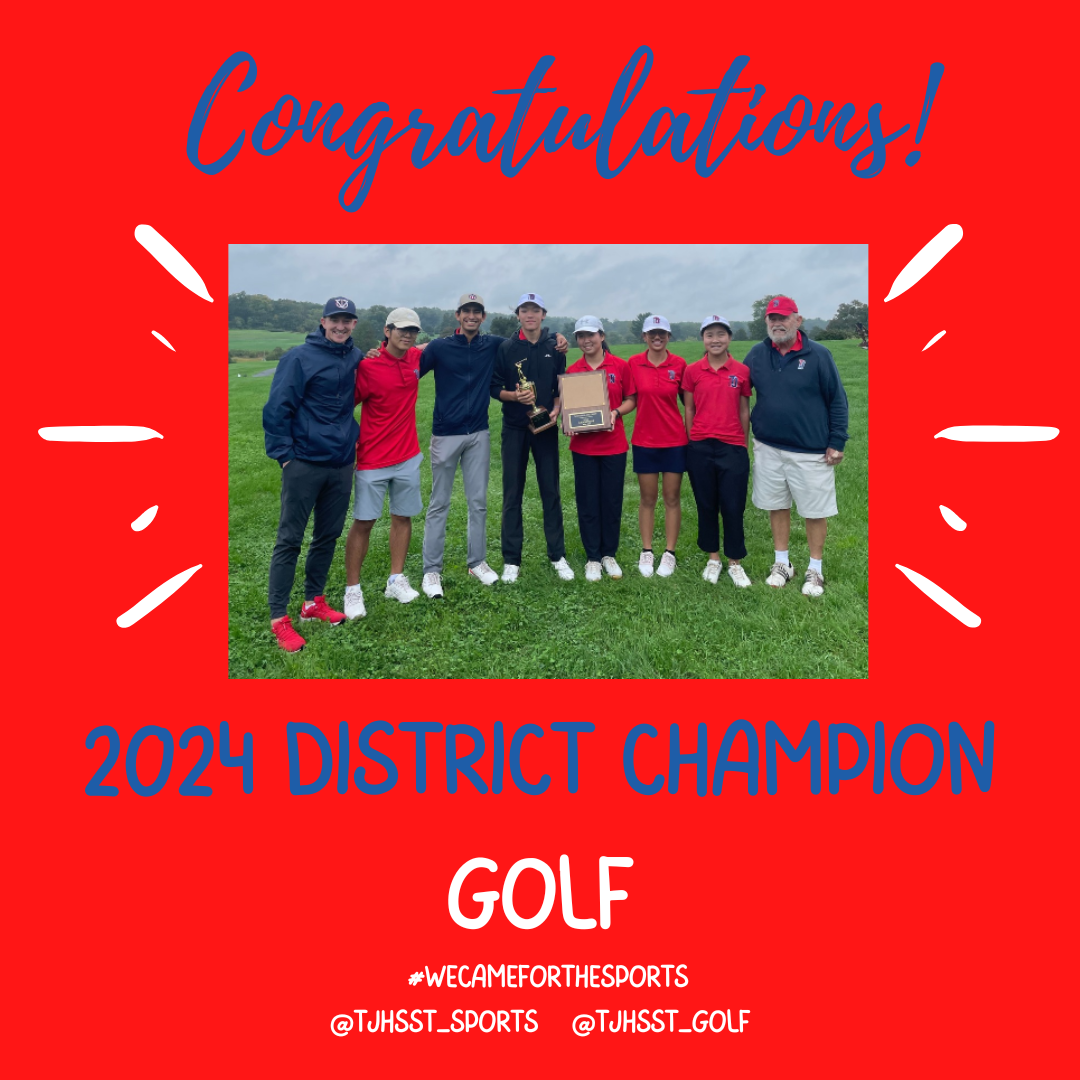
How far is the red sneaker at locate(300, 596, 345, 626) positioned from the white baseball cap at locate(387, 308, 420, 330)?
2814 mm

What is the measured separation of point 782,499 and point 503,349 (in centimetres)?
341

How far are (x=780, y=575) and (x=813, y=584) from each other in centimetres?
36

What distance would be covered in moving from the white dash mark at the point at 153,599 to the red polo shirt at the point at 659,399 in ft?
15.0

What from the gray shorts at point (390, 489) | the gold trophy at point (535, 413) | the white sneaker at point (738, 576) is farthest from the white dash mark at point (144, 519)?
the white sneaker at point (738, 576)

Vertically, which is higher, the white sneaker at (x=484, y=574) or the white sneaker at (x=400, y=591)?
the white sneaker at (x=484, y=574)

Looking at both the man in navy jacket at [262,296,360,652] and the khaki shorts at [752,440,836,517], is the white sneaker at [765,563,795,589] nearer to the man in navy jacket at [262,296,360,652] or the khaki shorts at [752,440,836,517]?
the khaki shorts at [752,440,836,517]

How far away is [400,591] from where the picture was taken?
23.6 feet

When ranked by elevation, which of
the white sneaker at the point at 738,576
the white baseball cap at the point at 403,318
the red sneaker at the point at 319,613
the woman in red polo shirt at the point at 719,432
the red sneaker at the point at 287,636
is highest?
the white baseball cap at the point at 403,318

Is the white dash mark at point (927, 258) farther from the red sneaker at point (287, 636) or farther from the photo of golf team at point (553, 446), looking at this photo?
the red sneaker at point (287, 636)

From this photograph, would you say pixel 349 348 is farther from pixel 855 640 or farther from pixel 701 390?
pixel 855 640

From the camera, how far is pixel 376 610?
696 centimetres

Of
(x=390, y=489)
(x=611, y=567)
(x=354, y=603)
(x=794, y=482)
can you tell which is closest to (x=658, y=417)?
(x=794, y=482)

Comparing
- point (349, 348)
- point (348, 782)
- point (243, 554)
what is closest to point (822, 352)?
point (349, 348)

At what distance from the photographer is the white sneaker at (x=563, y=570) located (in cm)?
764
